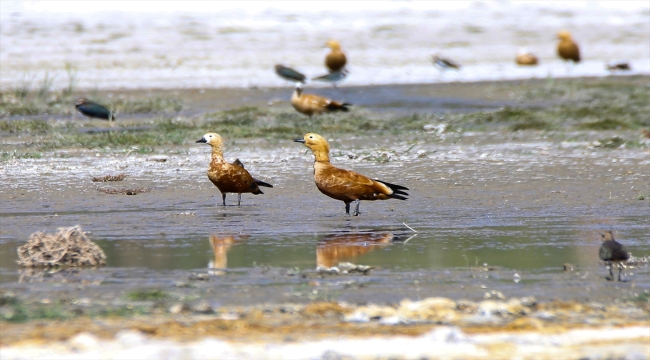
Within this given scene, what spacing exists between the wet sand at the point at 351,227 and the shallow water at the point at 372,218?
0.03m

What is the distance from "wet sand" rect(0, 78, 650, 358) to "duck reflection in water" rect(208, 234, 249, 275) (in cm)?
2

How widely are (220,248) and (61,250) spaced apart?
1457mm

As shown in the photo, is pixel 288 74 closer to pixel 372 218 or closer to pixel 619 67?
pixel 619 67

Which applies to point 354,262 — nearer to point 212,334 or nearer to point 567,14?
point 212,334

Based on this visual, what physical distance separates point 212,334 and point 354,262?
257 centimetres

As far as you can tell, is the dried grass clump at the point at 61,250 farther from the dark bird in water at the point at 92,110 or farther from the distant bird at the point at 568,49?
the distant bird at the point at 568,49

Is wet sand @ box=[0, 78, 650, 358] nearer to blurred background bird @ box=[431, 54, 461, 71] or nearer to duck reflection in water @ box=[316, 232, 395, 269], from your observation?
duck reflection in water @ box=[316, 232, 395, 269]

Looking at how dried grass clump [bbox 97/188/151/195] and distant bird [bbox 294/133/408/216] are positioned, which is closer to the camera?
distant bird [bbox 294/133/408/216]

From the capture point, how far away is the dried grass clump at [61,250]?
8.15m

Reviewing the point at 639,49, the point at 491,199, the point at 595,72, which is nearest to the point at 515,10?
the point at 639,49

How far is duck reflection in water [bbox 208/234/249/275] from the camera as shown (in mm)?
8195

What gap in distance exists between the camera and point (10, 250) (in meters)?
8.96

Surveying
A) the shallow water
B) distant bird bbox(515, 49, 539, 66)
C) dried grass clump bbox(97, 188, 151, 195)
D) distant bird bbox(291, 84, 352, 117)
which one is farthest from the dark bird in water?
distant bird bbox(515, 49, 539, 66)

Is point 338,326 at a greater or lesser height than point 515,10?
lesser
